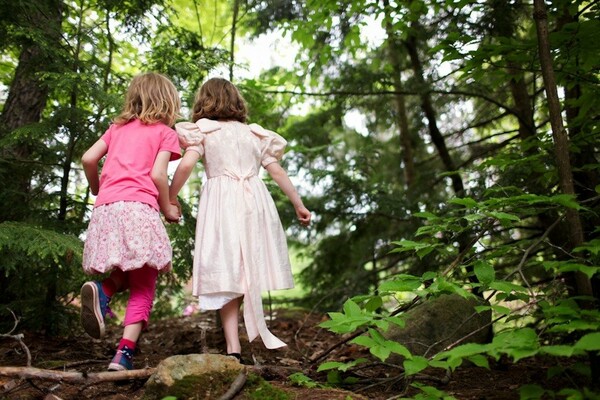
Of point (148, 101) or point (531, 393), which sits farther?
point (148, 101)

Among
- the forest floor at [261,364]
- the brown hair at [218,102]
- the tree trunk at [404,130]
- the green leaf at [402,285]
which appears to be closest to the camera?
the green leaf at [402,285]

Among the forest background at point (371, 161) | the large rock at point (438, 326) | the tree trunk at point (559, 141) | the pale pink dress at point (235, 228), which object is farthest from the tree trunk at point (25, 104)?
the tree trunk at point (559, 141)

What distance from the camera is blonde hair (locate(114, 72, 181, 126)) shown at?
3.98 m

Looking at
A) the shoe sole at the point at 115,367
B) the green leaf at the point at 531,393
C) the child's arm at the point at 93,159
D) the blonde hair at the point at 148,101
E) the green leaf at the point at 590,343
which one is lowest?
the green leaf at the point at 531,393

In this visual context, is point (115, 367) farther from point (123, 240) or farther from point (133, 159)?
point (133, 159)

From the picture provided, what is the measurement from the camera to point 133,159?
3812 millimetres

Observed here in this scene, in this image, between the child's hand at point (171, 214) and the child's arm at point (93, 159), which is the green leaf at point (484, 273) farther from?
the child's arm at point (93, 159)

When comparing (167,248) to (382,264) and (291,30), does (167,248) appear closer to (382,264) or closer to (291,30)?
(291,30)

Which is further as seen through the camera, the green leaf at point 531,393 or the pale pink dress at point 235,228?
the pale pink dress at point 235,228

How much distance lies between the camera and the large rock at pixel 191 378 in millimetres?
2869

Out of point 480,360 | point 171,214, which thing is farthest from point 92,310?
point 480,360

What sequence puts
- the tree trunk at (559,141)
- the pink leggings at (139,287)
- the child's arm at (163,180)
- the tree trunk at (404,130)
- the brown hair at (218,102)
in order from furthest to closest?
1. the tree trunk at (404,130)
2. the brown hair at (218,102)
3. the child's arm at (163,180)
4. the pink leggings at (139,287)
5. the tree trunk at (559,141)

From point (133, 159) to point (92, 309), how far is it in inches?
39.9

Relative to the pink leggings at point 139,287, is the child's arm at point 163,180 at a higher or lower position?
higher
